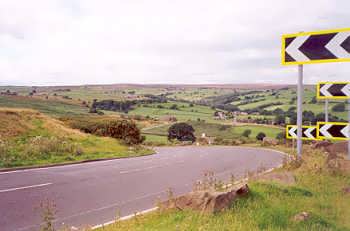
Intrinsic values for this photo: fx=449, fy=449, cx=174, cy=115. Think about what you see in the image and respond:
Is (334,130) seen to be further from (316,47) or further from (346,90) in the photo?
(316,47)

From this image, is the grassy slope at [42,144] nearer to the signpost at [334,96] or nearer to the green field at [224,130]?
the signpost at [334,96]

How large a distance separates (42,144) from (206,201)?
16972mm

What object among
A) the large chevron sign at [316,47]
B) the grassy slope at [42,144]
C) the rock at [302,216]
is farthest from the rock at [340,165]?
the grassy slope at [42,144]

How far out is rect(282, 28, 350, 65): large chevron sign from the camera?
7.99 metres

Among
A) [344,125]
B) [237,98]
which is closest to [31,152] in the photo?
[344,125]

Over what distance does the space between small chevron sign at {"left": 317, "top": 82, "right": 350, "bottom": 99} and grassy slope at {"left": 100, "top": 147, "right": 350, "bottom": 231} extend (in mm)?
1988

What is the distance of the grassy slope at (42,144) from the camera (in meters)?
19.3

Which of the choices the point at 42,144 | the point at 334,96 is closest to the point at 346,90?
the point at 334,96

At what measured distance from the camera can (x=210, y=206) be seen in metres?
6.29

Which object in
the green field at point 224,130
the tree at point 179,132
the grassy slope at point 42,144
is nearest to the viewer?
the grassy slope at point 42,144

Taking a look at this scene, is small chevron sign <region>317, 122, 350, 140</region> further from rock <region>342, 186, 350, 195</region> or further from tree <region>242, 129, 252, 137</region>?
tree <region>242, 129, 252, 137</region>

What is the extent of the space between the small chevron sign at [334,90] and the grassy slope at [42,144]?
1252 cm

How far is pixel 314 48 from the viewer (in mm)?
8531

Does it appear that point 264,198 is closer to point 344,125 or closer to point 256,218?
point 256,218
